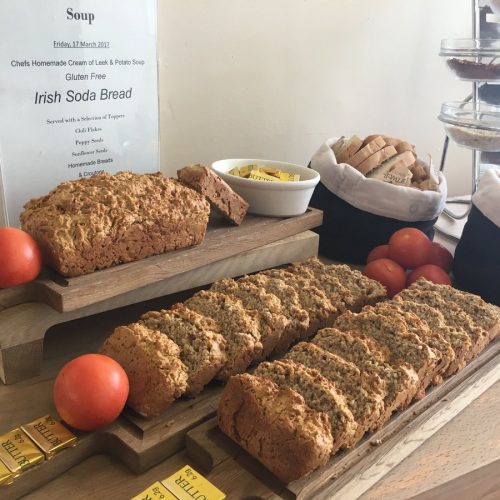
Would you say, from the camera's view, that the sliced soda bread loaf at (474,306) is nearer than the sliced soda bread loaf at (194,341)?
No

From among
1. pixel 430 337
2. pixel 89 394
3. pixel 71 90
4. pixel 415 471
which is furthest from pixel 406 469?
pixel 71 90

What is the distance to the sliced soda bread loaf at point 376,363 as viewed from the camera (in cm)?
83

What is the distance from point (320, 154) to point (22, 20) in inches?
29.3

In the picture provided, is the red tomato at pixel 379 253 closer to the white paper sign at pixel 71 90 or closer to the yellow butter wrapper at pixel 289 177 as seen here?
the yellow butter wrapper at pixel 289 177

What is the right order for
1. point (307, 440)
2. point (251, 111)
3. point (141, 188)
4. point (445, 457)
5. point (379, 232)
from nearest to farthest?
point (307, 440) < point (445, 457) < point (141, 188) < point (379, 232) < point (251, 111)

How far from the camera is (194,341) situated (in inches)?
33.9

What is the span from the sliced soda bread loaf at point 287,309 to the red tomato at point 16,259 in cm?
39

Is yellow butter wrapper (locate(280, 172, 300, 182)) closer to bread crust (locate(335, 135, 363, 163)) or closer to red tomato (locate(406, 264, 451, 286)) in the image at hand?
bread crust (locate(335, 135, 363, 163))

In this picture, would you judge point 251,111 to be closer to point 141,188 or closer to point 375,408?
point 141,188

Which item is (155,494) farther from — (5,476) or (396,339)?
(396,339)

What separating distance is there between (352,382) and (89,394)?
0.38 m

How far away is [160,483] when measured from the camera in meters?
0.70

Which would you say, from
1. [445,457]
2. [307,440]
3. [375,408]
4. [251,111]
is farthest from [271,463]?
[251,111]

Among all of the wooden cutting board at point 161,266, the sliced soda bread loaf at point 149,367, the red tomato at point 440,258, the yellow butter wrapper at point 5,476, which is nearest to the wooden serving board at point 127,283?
the wooden cutting board at point 161,266
